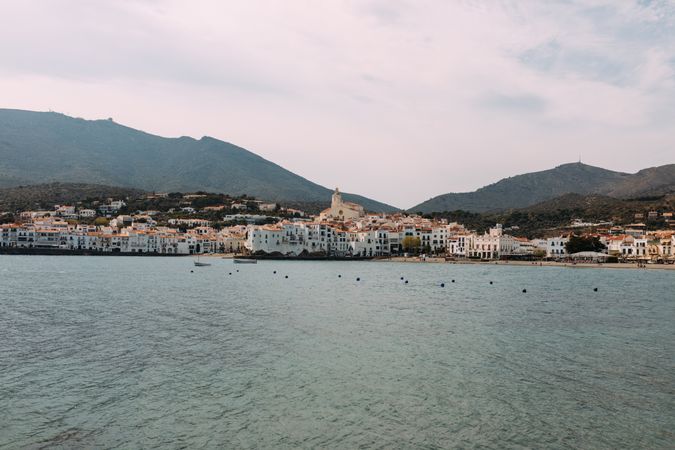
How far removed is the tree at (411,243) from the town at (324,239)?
0.17m

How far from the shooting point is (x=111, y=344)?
17.6 meters

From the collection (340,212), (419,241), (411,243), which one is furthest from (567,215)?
(340,212)

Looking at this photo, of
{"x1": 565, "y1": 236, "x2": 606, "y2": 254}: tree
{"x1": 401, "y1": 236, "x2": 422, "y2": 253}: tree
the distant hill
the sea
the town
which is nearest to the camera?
the sea

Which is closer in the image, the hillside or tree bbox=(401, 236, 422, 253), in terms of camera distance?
tree bbox=(401, 236, 422, 253)

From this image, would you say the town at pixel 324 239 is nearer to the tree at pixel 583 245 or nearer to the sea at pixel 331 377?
the tree at pixel 583 245

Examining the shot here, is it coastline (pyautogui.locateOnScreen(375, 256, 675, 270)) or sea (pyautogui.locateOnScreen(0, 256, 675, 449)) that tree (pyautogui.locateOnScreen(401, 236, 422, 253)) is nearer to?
coastline (pyautogui.locateOnScreen(375, 256, 675, 270))

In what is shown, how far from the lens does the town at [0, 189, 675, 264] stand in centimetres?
8500

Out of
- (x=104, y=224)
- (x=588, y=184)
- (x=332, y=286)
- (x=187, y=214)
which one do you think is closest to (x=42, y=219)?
(x=104, y=224)

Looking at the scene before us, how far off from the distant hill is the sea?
4335 inches

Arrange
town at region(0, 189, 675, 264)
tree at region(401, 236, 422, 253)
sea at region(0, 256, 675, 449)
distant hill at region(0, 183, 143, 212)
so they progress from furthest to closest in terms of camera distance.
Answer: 1. distant hill at region(0, 183, 143, 212)
2. tree at region(401, 236, 422, 253)
3. town at region(0, 189, 675, 264)
4. sea at region(0, 256, 675, 449)

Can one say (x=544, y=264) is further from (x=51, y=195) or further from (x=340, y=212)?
(x=51, y=195)

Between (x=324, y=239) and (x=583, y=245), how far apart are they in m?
42.3

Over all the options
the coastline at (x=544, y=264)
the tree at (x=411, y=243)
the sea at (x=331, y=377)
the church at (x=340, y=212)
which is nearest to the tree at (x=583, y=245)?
the coastline at (x=544, y=264)

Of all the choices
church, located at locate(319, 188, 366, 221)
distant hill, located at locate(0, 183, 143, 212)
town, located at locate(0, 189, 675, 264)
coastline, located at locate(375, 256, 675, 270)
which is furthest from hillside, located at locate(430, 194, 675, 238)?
distant hill, located at locate(0, 183, 143, 212)
